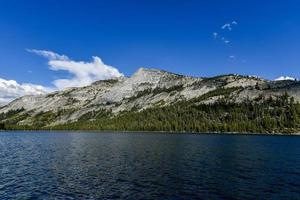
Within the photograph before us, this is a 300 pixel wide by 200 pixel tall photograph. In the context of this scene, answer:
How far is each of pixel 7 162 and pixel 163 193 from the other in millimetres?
50672

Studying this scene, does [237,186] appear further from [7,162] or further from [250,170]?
[7,162]

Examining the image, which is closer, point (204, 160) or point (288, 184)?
point (288, 184)

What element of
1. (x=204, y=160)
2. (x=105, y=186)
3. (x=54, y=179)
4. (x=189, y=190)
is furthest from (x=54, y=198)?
(x=204, y=160)

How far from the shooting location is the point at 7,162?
8412cm

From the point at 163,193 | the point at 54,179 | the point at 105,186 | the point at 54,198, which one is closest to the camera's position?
the point at 54,198

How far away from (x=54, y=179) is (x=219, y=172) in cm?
3411

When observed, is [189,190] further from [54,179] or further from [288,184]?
[54,179]

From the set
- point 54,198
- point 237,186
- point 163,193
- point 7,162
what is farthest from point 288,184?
point 7,162

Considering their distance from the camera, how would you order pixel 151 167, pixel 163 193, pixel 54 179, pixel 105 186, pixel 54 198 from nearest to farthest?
pixel 54 198, pixel 163 193, pixel 105 186, pixel 54 179, pixel 151 167

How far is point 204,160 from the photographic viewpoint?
90750mm

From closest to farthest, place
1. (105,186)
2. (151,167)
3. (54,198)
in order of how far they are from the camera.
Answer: (54,198) < (105,186) < (151,167)

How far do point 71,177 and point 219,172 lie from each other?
Answer: 3098 centimetres

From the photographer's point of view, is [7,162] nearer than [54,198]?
No

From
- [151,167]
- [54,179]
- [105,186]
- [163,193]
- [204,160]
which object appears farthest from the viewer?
[204,160]
